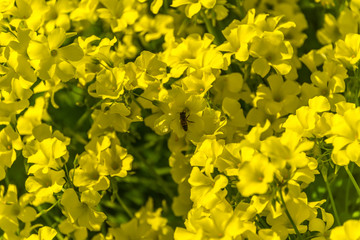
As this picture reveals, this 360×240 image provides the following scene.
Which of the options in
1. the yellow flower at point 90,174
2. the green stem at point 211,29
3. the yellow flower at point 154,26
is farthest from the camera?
the yellow flower at point 154,26

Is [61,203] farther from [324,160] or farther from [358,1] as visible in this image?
[358,1]

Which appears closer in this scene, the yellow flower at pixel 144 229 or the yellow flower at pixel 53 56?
the yellow flower at pixel 53 56

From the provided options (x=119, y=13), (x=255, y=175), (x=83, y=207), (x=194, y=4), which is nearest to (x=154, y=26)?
(x=119, y=13)

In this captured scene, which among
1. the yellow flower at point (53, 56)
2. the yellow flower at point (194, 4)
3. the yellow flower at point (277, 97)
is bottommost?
the yellow flower at point (277, 97)

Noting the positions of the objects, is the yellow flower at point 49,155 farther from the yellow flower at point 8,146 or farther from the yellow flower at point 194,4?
the yellow flower at point 194,4

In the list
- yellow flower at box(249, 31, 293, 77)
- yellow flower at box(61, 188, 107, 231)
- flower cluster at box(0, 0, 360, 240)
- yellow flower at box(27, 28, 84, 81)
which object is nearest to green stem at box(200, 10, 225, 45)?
flower cluster at box(0, 0, 360, 240)

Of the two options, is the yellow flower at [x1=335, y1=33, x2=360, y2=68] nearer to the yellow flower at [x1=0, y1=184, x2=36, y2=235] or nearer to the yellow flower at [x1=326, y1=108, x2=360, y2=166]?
the yellow flower at [x1=326, y1=108, x2=360, y2=166]

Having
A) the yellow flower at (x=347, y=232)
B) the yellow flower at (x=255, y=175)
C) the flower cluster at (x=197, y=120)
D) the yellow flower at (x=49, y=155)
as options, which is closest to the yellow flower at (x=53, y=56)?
the flower cluster at (x=197, y=120)

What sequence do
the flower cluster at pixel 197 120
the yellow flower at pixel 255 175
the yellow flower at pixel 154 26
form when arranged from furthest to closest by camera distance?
1. the yellow flower at pixel 154 26
2. the flower cluster at pixel 197 120
3. the yellow flower at pixel 255 175

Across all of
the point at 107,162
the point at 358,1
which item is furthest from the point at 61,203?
the point at 358,1
